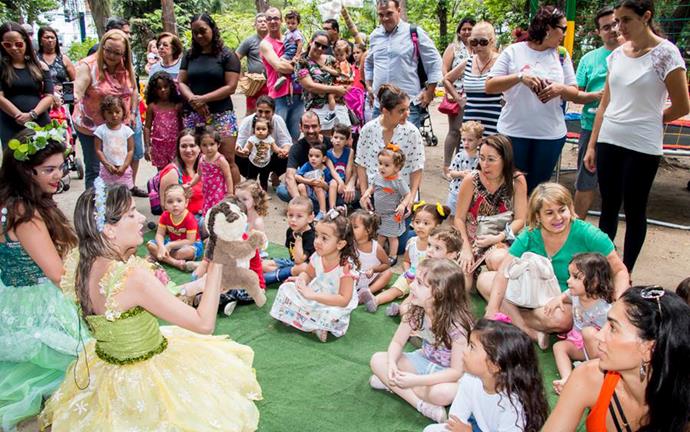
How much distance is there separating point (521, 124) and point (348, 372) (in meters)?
2.12

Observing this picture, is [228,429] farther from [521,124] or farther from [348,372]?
[521,124]

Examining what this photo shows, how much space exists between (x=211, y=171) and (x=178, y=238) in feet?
2.30

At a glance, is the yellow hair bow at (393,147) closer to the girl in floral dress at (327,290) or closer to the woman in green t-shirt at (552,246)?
the girl in floral dress at (327,290)

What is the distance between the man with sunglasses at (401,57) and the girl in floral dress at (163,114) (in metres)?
1.84

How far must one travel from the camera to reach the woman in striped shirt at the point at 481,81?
483 cm

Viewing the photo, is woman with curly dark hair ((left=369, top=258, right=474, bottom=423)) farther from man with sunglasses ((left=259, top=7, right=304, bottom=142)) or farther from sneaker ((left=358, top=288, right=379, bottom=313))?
man with sunglasses ((left=259, top=7, right=304, bottom=142))

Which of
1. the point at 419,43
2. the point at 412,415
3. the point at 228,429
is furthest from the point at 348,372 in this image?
the point at 419,43

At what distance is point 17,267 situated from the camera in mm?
2713

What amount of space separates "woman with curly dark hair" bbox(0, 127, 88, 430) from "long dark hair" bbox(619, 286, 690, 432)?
235cm

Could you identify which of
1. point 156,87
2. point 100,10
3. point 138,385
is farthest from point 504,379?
point 100,10

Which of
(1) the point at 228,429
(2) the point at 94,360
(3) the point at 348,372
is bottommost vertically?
(3) the point at 348,372

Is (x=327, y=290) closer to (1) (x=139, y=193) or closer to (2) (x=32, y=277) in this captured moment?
(2) (x=32, y=277)

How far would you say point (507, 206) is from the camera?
367 cm

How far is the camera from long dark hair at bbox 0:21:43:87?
4828 mm
